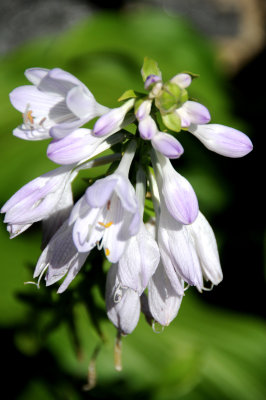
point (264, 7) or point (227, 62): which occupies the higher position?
point (264, 7)

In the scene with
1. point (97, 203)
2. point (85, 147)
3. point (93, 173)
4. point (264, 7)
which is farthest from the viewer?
point (264, 7)

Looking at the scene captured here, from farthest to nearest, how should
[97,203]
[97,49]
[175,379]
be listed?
[97,49]
[175,379]
[97,203]

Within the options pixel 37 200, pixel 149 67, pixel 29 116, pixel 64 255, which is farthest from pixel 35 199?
pixel 149 67

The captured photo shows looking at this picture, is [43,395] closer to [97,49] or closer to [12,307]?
[12,307]

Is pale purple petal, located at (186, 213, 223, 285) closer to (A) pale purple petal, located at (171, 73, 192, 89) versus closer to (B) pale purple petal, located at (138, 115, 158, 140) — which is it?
(B) pale purple petal, located at (138, 115, 158, 140)

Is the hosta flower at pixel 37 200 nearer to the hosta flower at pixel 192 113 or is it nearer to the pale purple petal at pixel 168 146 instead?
the pale purple petal at pixel 168 146

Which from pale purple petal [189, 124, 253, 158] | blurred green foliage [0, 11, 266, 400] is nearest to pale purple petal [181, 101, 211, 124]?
pale purple petal [189, 124, 253, 158]

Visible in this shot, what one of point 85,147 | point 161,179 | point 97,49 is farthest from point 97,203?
point 97,49

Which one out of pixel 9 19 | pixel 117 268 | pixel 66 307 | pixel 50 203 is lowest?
pixel 66 307
